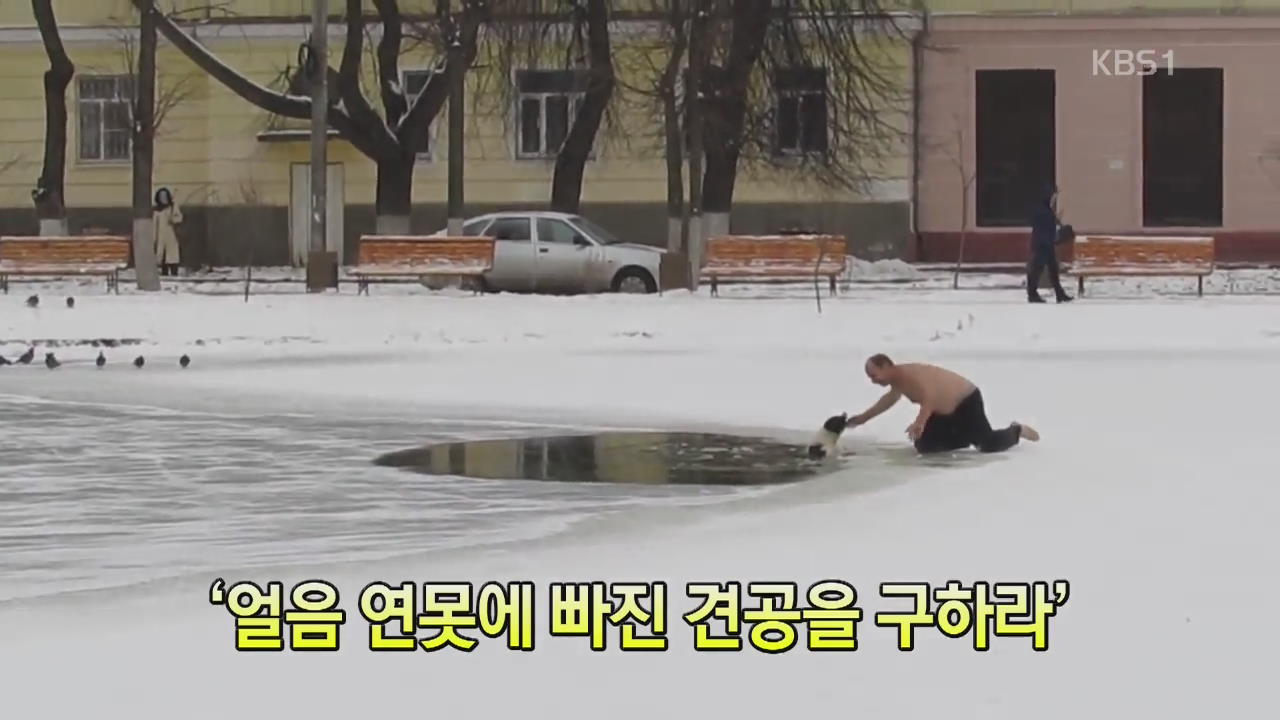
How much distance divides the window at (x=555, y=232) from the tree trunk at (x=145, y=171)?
5.58m

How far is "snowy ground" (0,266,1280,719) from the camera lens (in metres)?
8.62

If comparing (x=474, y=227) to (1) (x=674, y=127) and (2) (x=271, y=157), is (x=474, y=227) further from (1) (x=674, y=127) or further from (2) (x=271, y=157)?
(2) (x=271, y=157)

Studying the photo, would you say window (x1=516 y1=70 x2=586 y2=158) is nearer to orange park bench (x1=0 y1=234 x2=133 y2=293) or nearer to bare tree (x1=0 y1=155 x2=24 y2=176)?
bare tree (x1=0 y1=155 x2=24 y2=176)

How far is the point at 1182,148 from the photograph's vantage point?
1795 inches

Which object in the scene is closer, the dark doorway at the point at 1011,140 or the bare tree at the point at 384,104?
the bare tree at the point at 384,104

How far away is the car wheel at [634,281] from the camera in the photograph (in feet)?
120

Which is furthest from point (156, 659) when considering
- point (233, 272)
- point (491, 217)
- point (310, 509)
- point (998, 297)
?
point (233, 272)

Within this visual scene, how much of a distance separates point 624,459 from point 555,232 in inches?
845

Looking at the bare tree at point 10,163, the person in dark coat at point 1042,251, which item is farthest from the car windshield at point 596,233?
the bare tree at point 10,163

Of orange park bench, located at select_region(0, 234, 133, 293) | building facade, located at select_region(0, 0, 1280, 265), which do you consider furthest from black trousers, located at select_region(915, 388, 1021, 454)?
building facade, located at select_region(0, 0, 1280, 265)

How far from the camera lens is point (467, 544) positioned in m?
11.9

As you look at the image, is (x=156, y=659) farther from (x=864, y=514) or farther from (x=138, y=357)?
(x=138, y=357)

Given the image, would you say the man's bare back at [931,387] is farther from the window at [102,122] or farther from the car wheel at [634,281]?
the window at [102,122]

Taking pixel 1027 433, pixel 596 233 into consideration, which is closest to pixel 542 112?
pixel 596 233
